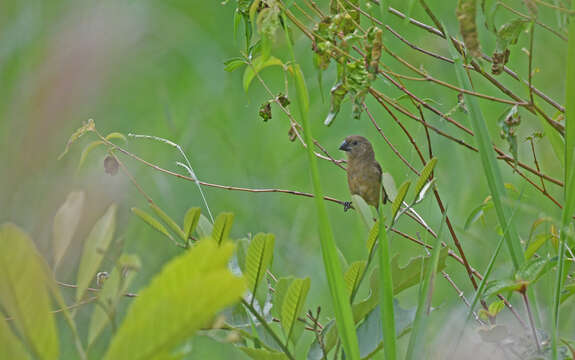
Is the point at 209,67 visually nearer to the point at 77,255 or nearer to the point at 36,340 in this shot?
the point at 77,255

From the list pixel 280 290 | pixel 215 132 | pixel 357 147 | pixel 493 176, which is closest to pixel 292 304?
pixel 280 290

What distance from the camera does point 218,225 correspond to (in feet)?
2.05

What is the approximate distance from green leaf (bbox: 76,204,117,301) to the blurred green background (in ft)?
1.65

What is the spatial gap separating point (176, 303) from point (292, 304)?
0.28m

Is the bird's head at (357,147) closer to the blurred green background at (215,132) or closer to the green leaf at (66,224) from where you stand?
the blurred green background at (215,132)

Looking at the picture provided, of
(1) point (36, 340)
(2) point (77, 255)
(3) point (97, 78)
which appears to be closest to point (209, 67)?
(2) point (77, 255)

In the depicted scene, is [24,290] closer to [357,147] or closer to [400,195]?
[400,195]

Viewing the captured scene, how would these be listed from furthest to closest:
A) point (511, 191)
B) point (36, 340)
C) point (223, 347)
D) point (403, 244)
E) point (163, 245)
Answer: point (403, 244)
point (163, 245)
point (223, 347)
point (511, 191)
point (36, 340)

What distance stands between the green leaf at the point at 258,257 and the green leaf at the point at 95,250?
0.39 feet

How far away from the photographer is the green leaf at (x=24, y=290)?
38cm

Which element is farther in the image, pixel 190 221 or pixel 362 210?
pixel 362 210

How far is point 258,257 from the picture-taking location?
595 millimetres

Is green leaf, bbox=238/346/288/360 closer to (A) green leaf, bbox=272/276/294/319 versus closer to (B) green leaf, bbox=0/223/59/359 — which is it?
(A) green leaf, bbox=272/276/294/319

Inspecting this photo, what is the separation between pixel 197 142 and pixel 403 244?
77 cm
